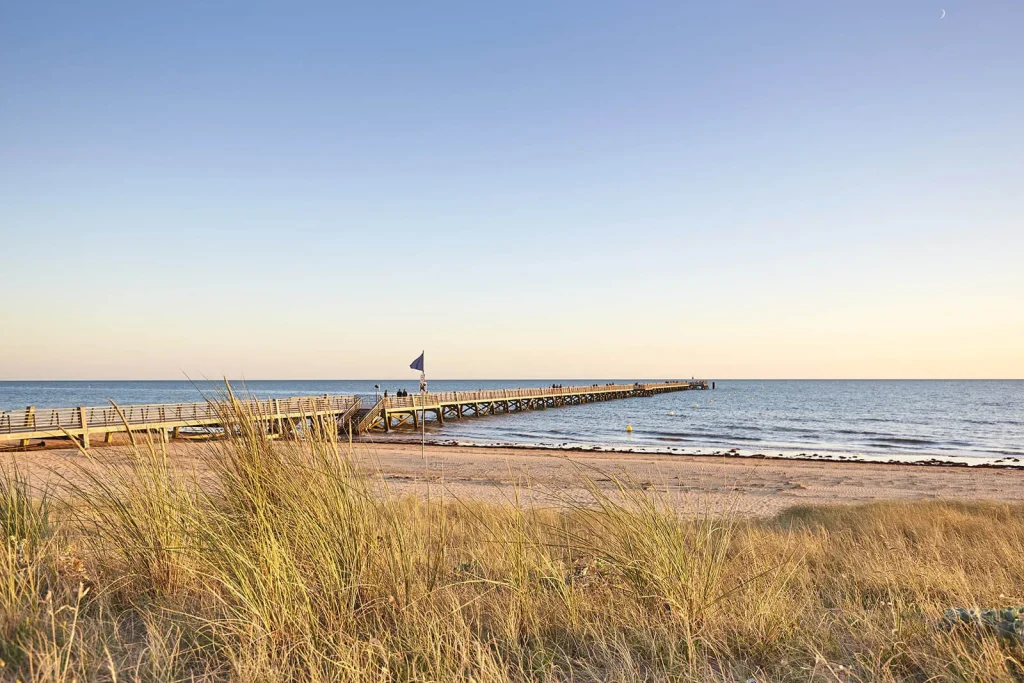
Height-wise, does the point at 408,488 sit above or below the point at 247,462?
below

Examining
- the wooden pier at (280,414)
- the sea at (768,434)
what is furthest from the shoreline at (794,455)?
the wooden pier at (280,414)

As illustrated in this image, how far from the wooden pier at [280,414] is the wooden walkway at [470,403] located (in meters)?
0.06

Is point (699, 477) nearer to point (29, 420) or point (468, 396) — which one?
point (29, 420)

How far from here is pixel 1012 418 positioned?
60688 mm

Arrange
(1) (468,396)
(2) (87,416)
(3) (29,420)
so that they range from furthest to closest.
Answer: (1) (468,396) < (2) (87,416) < (3) (29,420)

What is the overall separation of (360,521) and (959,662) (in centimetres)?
299

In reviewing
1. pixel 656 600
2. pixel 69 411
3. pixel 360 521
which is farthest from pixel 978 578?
pixel 69 411

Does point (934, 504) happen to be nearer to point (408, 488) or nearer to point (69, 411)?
point (408, 488)

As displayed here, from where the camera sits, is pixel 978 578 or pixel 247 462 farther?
pixel 978 578

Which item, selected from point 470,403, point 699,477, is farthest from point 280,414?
point 470,403

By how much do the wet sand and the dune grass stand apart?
10.6m

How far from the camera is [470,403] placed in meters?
57.9

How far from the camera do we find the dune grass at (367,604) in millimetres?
2941

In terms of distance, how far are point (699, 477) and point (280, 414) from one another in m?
19.2
